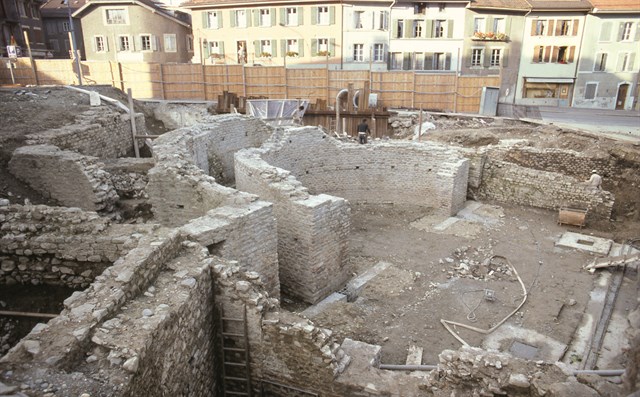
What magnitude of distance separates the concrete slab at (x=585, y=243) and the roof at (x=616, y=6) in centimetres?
2407

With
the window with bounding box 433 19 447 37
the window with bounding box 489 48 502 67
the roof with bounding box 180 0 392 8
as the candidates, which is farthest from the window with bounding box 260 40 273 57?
the window with bounding box 489 48 502 67

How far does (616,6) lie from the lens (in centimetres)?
3003

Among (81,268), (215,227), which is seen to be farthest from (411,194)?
(81,268)

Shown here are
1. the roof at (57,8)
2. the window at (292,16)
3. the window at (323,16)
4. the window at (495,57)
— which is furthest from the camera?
the roof at (57,8)

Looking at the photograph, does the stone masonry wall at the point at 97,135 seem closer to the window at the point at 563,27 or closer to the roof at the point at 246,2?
the roof at the point at 246,2

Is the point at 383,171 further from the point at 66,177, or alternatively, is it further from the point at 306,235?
the point at 66,177

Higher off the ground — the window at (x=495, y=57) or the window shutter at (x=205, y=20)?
the window shutter at (x=205, y=20)

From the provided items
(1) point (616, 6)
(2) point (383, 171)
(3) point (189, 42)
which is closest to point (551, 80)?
(1) point (616, 6)

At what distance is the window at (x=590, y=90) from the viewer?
105ft

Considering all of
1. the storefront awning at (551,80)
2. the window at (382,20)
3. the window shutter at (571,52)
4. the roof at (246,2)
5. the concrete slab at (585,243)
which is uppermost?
the roof at (246,2)

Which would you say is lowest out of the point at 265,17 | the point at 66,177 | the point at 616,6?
the point at 66,177

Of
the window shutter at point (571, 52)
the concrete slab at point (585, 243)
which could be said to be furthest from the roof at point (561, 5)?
the concrete slab at point (585, 243)

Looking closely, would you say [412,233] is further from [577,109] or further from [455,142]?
[577,109]

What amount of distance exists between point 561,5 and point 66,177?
31.9 m
